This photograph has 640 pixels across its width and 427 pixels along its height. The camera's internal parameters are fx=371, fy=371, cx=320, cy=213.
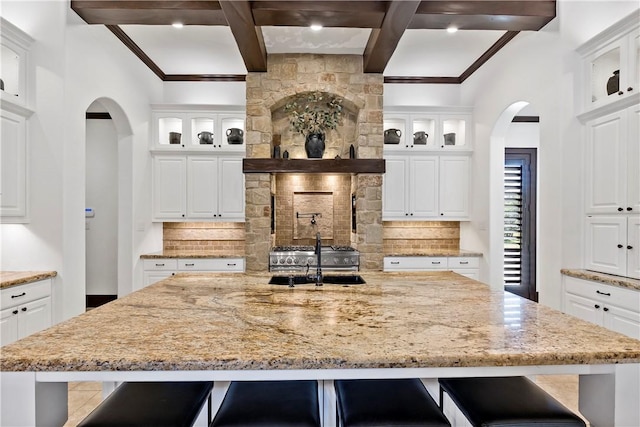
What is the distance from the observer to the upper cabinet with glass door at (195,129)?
487cm

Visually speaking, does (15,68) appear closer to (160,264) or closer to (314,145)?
(160,264)

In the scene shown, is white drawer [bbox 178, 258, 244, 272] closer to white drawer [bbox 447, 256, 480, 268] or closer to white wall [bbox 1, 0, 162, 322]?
white wall [bbox 1, 0, 162, 322]

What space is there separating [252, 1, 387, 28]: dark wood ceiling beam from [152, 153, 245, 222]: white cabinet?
203 cm

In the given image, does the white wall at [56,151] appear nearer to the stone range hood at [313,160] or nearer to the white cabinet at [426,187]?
the stone range hood at [313,160]

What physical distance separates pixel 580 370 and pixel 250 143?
13.1 ft

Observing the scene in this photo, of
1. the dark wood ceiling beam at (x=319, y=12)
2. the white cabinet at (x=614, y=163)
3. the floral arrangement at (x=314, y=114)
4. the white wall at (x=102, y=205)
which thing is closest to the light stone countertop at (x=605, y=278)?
the white cabinet at (x=614, y=163)

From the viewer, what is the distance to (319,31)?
3957 mm

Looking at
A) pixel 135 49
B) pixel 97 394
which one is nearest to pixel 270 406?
pixel 97 394

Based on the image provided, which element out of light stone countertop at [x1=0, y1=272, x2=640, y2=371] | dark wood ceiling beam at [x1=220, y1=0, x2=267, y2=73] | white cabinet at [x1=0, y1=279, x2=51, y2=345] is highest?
dark wood ceiling beam at [x1=220, y1=0, x2=267, y2=73]

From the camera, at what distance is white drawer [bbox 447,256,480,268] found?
15.6 ft

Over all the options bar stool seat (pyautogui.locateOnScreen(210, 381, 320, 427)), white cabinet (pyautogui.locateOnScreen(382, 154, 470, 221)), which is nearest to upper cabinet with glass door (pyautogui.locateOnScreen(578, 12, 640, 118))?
white cabinet (pyautogui.locateOnScreen(382, 154, 470, 221))

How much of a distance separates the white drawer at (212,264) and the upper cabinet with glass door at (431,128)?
2.44m

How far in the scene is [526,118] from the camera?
5.59 metres

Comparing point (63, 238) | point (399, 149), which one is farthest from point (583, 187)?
point (63, 238)
